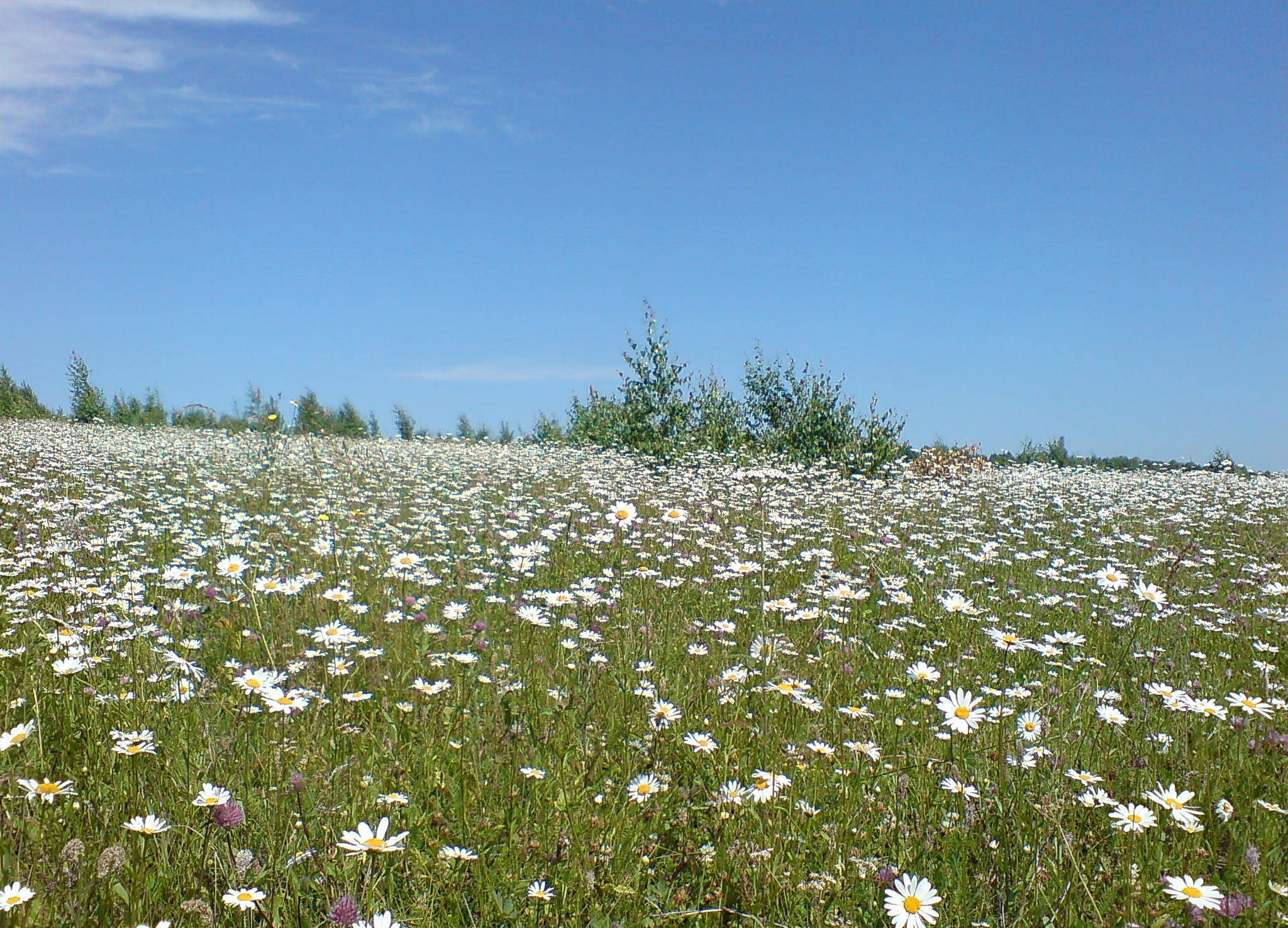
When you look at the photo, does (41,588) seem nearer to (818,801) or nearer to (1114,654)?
(818,801)

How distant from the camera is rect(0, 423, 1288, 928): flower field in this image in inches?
77.4

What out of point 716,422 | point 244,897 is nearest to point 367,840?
point 244,897

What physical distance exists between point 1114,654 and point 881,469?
1236 cm

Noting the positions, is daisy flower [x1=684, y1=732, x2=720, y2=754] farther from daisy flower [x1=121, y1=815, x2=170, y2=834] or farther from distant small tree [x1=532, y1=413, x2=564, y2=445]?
distant small tree [x1=532, y1=413, x2=564, y2=445]

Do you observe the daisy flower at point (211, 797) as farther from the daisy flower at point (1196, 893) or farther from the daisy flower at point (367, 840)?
the daisy flower at point (1196, 893)

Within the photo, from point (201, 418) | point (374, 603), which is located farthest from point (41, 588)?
point (201, 418)

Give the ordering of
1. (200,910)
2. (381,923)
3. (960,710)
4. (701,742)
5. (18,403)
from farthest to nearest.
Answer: (18,403) → (701,742) → (960,710) → (200,910) → (381,923)

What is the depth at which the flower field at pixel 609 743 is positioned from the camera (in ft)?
6.45

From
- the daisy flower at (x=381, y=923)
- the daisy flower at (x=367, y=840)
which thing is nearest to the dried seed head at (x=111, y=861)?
the daisy flower at (x=367, y=840)

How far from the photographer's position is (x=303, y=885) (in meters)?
1.97

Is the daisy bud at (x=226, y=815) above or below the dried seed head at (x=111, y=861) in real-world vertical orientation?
above

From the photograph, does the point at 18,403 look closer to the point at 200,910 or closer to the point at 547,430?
the point at 547,430

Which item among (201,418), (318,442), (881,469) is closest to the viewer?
(881,469)

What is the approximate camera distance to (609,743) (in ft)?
9.45
